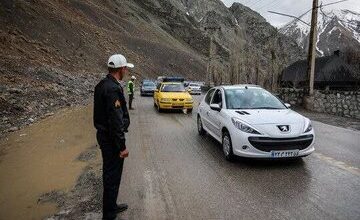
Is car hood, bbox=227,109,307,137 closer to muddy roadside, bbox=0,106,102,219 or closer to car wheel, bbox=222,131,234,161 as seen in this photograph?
car wheel, bbox=222,131,234,161

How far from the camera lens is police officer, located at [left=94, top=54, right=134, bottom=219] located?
16.9 feet

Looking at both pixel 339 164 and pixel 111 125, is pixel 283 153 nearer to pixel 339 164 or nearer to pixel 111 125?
pixel 339 164

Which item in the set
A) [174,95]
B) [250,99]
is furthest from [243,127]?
[174,95]

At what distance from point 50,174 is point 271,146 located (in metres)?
4.50

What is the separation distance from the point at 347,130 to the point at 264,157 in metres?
6.88

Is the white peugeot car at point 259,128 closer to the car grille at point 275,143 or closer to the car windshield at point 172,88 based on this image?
the car grille at point 275,143

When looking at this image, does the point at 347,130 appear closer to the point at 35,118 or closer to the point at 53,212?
the point at 53,212

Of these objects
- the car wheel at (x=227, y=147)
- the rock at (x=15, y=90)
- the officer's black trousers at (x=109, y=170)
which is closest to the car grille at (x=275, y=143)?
the car wheel at (x=227, y=147)

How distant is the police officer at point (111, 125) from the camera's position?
16.9 ft

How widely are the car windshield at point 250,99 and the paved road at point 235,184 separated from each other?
1.27 m

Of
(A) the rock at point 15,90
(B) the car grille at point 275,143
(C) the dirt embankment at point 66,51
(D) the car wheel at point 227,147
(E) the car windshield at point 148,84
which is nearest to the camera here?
(B) the car grille at point 275,143

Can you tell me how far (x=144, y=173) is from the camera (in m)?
7.84

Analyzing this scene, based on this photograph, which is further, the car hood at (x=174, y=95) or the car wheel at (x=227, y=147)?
the car hood at (x=174, y=95)

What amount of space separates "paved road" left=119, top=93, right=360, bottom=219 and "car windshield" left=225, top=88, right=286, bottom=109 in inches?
50.0
